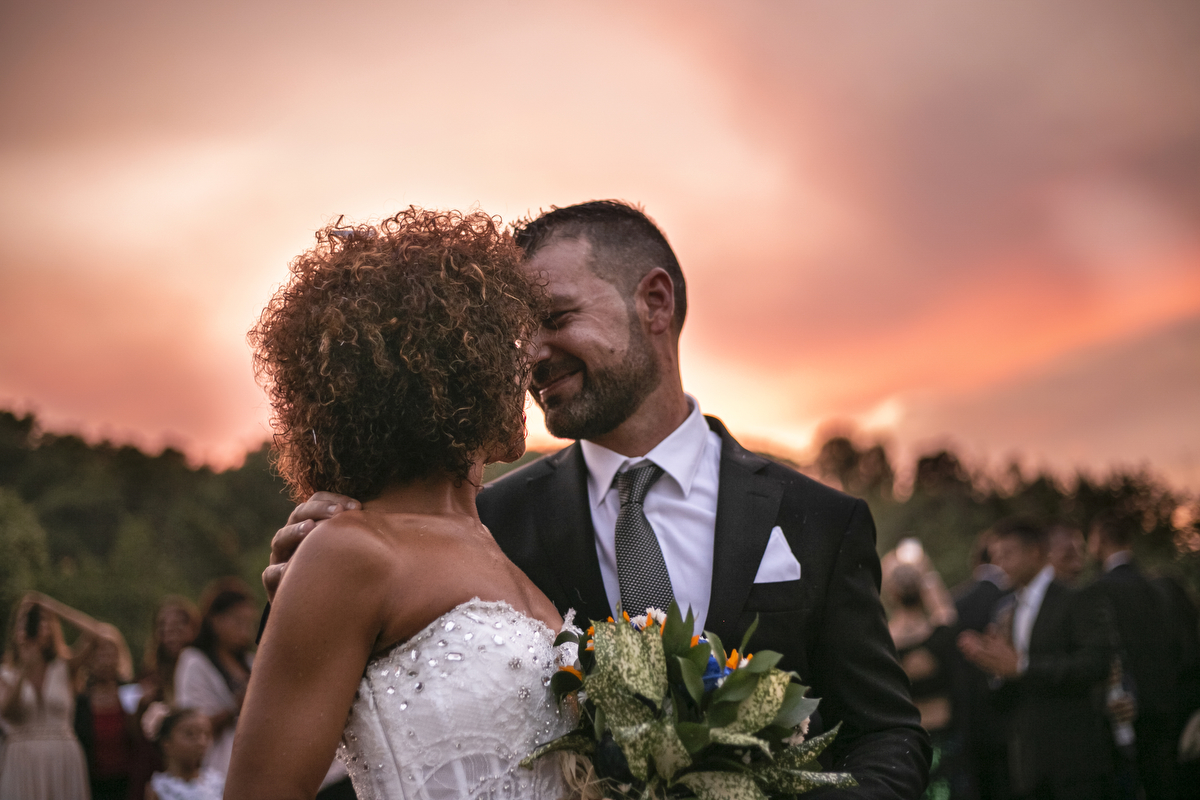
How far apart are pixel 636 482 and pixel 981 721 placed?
5723 mm

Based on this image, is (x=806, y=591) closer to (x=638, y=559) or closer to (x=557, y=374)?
(x=638, y=559)

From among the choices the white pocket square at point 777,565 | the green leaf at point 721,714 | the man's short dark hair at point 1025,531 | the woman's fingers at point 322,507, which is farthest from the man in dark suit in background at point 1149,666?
the woman's fingers at point 322,507

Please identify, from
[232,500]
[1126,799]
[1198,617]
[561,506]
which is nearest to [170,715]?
[561,506]

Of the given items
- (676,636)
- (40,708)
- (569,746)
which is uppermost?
(676,636)

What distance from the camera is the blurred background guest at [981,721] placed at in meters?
7.33

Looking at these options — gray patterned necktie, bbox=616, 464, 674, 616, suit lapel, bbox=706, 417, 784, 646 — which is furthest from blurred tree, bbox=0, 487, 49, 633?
suit lapel, bbox=706, 417, 784, 646

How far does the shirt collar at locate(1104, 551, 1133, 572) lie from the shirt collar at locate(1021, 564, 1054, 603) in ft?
1.64

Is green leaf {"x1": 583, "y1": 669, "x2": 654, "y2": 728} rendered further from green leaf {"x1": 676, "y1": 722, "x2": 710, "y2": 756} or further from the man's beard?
the man's beard

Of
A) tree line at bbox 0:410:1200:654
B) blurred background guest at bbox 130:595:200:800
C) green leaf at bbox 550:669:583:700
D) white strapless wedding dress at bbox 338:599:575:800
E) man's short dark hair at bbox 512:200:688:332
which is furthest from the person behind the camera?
tree line at bbox 0:410:1200:654

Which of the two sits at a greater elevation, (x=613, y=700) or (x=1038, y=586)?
(x=613, y=700)

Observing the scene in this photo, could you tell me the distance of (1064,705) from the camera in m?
7.10

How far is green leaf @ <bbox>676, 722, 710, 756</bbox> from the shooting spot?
6.40 ft

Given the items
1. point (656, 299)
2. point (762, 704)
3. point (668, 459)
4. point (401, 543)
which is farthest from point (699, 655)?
point (656, 299)

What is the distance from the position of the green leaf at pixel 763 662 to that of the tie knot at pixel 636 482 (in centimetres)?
100
